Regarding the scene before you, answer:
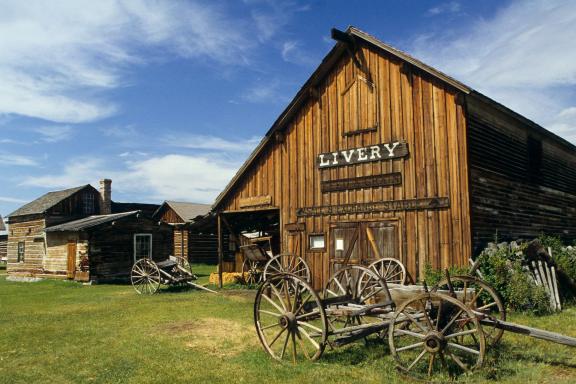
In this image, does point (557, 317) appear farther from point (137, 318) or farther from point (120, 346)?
point (137, 318)

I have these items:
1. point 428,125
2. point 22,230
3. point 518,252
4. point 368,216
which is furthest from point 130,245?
point 518,252

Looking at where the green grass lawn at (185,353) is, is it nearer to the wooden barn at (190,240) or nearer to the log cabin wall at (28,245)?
the log cabin wall at (28,245)

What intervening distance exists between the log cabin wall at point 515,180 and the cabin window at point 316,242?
5.04 metres

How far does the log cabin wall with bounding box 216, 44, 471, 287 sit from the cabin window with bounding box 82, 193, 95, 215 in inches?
851

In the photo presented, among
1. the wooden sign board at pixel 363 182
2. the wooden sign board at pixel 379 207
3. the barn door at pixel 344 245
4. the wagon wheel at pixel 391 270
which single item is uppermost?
the wooden sign board at pixel 363 182

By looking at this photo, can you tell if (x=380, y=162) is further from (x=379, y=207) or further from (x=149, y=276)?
(x=149, y=276)

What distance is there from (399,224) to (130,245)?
1799 centimetres

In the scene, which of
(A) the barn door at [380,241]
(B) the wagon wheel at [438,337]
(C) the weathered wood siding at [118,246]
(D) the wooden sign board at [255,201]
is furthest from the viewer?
(C) the weathered wood siding at [118,246]

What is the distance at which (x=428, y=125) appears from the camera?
13336mm

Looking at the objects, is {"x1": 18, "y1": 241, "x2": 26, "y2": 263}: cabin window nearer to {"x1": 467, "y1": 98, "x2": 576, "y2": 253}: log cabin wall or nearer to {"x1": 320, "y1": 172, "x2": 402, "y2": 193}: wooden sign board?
{"x1": 320, "y1": 172, "x2": 402, "y2": 193}: wooden sign board

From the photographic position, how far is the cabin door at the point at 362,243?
1386cm

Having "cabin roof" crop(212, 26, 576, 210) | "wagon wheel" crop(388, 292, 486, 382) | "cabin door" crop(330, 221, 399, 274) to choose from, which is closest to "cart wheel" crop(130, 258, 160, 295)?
"cabin roof" crop(212, 26, 576, 210)

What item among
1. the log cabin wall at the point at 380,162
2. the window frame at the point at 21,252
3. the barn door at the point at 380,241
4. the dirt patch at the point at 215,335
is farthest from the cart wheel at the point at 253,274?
the window frame at the point at 21,252

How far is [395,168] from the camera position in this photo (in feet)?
45.6
